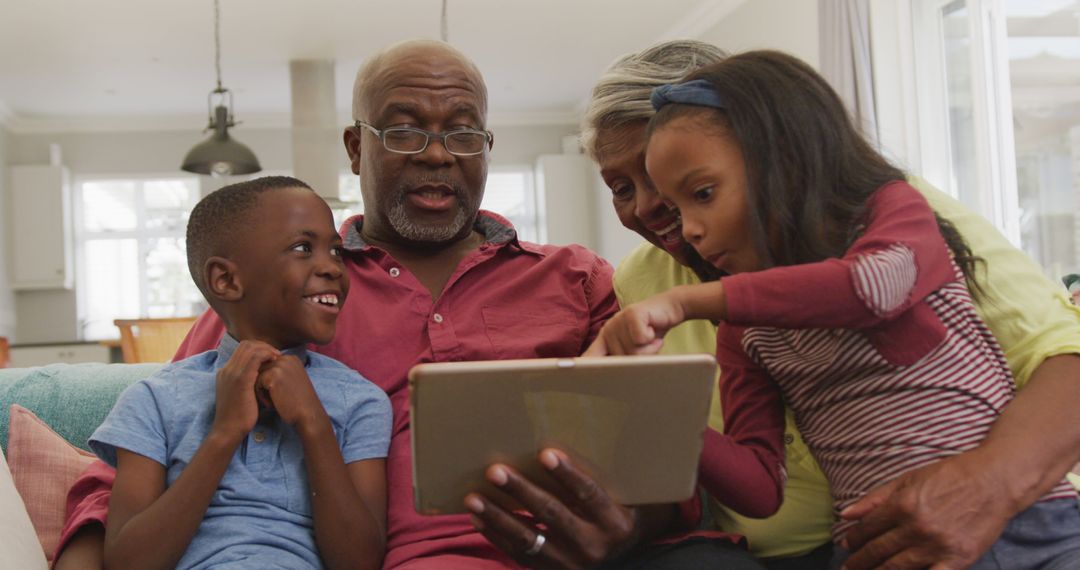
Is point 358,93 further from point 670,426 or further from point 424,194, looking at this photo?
point 670,426

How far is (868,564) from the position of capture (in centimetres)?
112

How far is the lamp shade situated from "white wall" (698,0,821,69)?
2.99 metres

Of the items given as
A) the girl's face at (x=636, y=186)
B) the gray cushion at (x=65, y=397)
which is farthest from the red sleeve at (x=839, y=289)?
the gray cushion at (x=65, y=397)

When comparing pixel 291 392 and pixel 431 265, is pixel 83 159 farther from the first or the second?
pixel 291 392

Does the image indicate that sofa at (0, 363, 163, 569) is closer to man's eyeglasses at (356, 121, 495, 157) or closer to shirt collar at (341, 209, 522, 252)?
shirt collar at (341, 209, 522, 252)

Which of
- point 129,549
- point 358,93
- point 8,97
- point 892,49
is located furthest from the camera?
point 8,97

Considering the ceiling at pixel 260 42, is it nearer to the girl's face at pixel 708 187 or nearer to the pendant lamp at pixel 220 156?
the pendant lamp at pixel 220 156

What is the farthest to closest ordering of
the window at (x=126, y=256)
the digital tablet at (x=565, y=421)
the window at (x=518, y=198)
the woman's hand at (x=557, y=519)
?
the window at (x=518, y=198) → the window at (x=126, y=256) → the woman's hand at (x=557, y=519) → the digital tablet at (x=565, y=421)

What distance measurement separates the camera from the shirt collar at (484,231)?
1.79m

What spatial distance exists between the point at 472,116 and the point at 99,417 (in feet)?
2.87

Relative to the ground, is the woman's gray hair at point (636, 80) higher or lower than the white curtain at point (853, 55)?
lower

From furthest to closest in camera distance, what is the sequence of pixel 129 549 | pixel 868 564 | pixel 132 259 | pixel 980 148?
pixel 132 259 → pixel 980 148 → pixel 129 549 → pixel 868 564

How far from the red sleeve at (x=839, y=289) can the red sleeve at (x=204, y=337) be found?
40.3 inches

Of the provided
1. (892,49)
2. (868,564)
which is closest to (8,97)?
(892,49)
